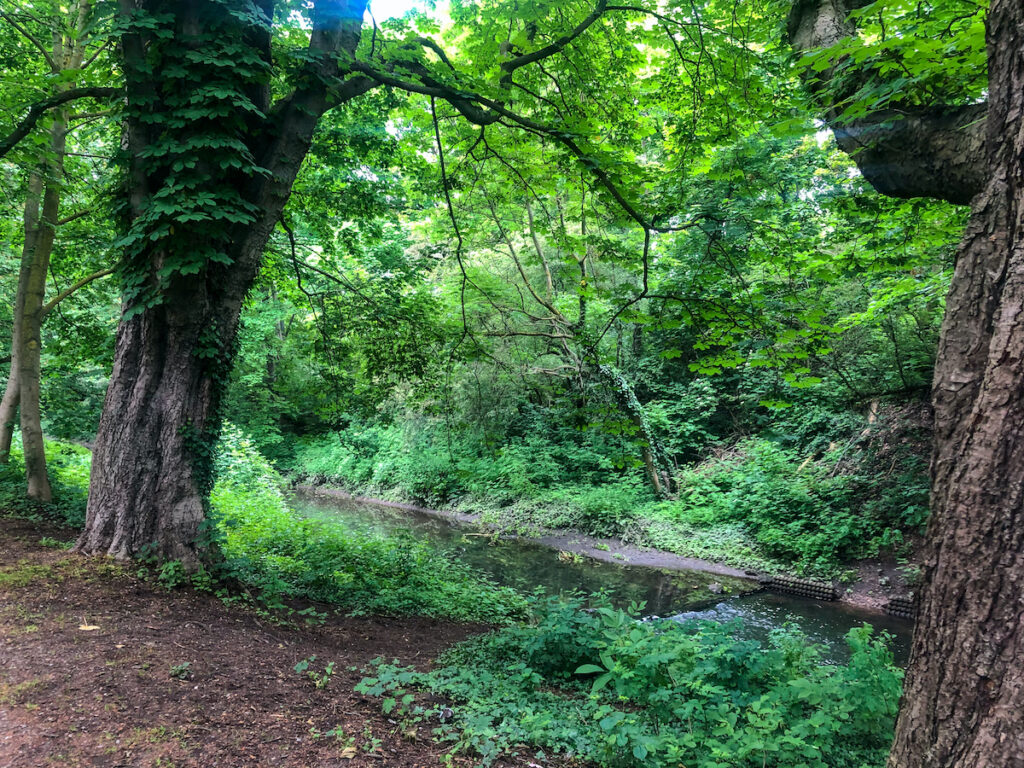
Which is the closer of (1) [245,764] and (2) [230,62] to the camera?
(1) [245,764]

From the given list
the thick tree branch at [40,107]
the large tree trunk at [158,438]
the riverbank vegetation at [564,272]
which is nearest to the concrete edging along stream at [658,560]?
the riverbank vegetation at [564,272]

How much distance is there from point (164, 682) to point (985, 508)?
3.85m

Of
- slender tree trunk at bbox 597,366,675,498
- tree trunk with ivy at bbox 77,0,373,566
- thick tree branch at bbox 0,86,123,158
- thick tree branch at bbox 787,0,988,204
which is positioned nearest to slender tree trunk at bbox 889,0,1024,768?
thick tree branch at bbox 787,0,988,204

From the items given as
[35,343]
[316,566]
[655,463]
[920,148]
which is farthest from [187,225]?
[655,463]

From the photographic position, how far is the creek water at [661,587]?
7.91 m

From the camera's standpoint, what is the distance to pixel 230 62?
4090mm

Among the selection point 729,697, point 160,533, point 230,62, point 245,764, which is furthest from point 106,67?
point 729,697

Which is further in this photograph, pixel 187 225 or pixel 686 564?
pixel 686 564

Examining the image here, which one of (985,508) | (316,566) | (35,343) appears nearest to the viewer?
(985,508)

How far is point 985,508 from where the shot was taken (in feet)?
5.49

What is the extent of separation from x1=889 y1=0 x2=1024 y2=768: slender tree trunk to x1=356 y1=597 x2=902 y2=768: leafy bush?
1004mm

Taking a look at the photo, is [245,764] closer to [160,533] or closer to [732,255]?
[160,533]

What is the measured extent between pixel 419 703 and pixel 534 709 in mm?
702

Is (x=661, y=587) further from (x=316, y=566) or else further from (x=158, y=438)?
(x=158, y=438)
